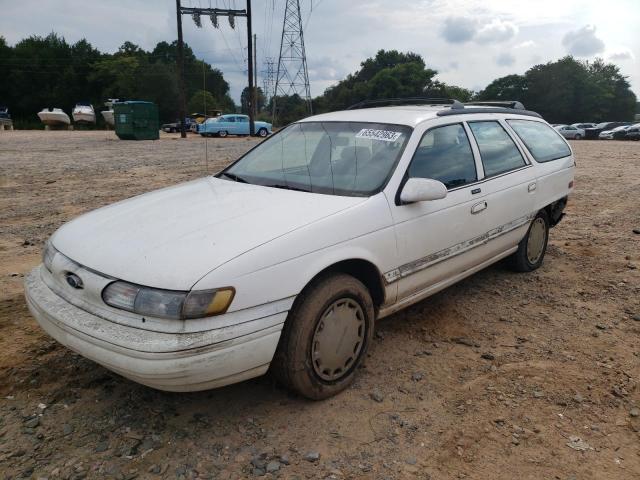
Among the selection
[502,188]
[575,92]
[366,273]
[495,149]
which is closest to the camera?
[366,273]

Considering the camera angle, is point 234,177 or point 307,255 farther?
point 234,177

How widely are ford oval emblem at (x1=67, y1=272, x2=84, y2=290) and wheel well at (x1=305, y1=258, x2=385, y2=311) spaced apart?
1252mm

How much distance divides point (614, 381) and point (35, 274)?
3.47m

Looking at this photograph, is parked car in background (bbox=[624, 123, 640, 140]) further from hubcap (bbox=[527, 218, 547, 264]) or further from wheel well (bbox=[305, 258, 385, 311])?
wheel well (bbox=[305, 258, 385, 311])

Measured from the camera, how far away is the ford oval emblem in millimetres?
2533

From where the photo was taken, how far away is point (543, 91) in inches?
2640

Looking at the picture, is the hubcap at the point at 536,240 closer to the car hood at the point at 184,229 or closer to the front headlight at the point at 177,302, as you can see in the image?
the car hood at the point at 184,229

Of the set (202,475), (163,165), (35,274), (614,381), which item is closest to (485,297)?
(614,381)

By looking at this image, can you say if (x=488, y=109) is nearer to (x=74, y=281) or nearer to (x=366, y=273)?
(x=366, y=273)

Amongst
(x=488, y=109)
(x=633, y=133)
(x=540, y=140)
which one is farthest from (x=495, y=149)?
(x=633, y=133)

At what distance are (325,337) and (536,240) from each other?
293cm

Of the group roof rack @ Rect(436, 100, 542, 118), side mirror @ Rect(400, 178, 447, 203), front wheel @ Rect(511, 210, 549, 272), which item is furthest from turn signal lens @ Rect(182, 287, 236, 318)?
front wheel @ Rect(511, 210, 549, 272)

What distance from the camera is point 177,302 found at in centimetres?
224

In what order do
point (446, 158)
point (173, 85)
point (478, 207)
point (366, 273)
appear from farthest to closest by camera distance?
point (173, 85), point (478, 207), point (446, 158), point (366, 273)
